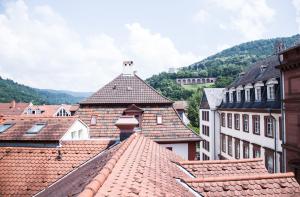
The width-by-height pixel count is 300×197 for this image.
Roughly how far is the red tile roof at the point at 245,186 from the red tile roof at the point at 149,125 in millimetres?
11786

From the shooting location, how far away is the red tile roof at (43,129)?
1986cm

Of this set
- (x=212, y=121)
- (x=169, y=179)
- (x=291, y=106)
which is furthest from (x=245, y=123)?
(x=169, y=179)

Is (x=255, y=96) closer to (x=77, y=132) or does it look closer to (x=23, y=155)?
(x=77, y=132)

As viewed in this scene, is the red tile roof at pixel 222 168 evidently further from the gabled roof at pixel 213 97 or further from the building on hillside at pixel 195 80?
the building on hillside at pixel 195 80

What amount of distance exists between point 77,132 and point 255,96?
15435 millimetres

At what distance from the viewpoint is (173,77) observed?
157 m

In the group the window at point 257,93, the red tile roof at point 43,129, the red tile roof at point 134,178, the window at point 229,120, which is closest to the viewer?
the red tile roof at point 134,178

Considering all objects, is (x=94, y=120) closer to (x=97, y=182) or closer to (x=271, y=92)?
(x=271, y=92)

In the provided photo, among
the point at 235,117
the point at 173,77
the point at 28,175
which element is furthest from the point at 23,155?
the point at 173,77

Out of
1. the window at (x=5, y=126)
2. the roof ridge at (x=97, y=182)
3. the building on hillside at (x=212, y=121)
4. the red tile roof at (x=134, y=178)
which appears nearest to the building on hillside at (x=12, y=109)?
the building on hillside at (x=212, y=121)

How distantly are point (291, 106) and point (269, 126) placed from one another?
5248 mm

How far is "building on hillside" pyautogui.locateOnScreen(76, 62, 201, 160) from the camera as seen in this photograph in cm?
1852

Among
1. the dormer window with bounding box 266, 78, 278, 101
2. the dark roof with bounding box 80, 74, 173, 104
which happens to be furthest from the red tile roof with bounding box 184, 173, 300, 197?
the dormer window with bounding box 266, 78, 278, 101

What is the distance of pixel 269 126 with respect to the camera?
2373cm
